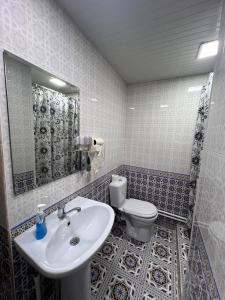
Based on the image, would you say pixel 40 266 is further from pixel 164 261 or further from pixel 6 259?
pixel 164 261

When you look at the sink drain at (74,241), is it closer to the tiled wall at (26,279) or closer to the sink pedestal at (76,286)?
the sink pedestal at (76,286)

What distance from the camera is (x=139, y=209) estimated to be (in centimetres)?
178

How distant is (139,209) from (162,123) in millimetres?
1330

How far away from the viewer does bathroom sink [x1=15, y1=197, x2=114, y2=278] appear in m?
0.63

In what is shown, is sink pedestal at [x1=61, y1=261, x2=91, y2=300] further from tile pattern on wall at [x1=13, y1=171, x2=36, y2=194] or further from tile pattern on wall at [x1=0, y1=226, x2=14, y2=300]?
tile pattern on wall at [x1=13, y1=171, x2=36, y2=194]

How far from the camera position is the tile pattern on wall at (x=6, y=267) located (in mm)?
759

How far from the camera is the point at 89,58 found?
1.28 meters

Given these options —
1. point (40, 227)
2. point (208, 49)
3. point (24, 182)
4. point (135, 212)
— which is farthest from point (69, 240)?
point (208, 49)

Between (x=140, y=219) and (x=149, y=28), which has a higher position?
(x=149, y=28)

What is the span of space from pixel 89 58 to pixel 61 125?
76 centimetres

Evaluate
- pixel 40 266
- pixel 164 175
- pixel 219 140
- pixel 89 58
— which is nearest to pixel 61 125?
pixel 89 58

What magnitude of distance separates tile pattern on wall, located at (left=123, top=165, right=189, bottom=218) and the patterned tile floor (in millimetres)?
369

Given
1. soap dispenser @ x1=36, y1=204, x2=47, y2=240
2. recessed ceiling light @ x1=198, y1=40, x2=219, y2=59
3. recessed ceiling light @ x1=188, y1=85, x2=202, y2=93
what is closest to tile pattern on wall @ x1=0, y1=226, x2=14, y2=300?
soap dispenser @ x1=36, y1=204, x2=47, y2=240

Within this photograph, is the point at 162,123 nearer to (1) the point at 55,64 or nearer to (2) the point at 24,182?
(1) the point at 55,64
